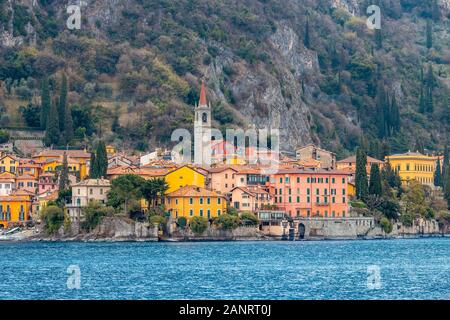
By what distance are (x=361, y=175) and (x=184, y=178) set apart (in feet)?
54.8

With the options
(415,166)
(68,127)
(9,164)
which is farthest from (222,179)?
(415,166)

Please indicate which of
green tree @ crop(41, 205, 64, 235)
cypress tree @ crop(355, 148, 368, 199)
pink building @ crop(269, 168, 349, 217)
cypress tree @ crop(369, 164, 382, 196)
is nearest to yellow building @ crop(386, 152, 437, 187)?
cypress tree @ crop(369, 164, 382, 196)

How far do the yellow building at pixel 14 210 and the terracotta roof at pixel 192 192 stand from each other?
16169 millimetres

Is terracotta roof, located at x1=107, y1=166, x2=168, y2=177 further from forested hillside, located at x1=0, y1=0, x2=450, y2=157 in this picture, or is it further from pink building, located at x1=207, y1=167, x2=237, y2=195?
forested hillside, located at x1=0, y1=0, x2=450, y2=157

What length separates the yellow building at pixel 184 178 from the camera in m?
95.9

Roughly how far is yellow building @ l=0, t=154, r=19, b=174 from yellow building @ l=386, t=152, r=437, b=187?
4223cm

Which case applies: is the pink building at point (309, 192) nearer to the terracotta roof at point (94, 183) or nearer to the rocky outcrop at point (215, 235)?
the rocky outcrop at point (215, 235)

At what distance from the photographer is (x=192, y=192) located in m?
91.4

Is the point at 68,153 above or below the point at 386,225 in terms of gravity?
above

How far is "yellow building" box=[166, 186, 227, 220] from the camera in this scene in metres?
91.1

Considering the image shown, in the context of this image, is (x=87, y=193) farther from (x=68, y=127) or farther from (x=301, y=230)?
(x=68, y=127)

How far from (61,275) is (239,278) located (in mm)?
8434

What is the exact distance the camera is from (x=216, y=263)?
206 ft
